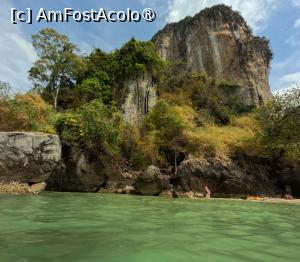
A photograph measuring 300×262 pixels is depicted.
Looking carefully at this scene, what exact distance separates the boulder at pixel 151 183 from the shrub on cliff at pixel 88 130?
10.9 ft

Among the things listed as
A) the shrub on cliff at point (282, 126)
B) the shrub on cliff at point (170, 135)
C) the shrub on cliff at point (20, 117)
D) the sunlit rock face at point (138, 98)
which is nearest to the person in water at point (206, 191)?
the shrub on cliff at point (170, 135)

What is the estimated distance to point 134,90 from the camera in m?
32.7

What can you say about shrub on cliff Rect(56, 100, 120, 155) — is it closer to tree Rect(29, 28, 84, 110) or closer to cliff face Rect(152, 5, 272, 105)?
tree Rect(29, 28, 84, 110)

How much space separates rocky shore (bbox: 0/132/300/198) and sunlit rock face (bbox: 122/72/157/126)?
24.3 feet

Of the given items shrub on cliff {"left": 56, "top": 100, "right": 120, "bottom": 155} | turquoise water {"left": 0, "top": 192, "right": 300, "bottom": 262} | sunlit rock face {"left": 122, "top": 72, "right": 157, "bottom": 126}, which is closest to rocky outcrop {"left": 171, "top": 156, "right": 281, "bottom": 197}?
shrub on cliff {"left": 56, "top": 100, "right": 120, "bottom": 155}

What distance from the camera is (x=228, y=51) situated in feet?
150

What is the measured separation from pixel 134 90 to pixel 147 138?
6.58 meters

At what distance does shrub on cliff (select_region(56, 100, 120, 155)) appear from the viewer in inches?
928

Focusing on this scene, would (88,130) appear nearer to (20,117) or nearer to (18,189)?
(20,117)

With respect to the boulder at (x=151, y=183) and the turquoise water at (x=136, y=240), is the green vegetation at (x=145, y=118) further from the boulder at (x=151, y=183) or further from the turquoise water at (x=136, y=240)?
the turquoise water at (x=136, y=240)

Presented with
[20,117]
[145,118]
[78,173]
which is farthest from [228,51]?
[20,117]

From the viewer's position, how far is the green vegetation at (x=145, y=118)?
23.8 metres

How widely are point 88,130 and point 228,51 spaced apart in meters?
27.5

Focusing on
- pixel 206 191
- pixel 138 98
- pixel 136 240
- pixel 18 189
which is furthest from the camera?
pixel 138 98
